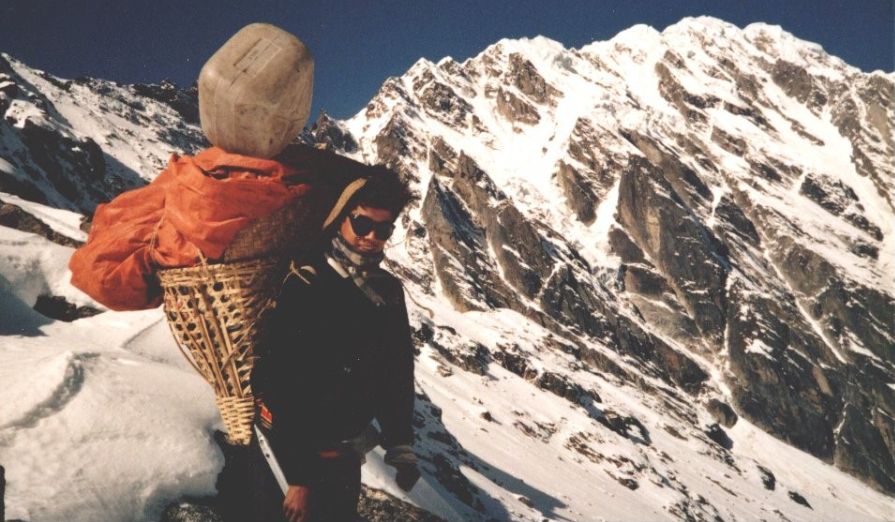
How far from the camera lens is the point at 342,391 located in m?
2.67

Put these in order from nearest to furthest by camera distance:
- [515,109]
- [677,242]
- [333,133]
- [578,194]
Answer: [677,242] < [578,194] < [333,133] < [515,109]

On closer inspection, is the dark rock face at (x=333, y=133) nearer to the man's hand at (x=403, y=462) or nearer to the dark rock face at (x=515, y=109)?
the dark rock face at (x=515, y=109)

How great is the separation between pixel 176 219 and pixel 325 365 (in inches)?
39.2

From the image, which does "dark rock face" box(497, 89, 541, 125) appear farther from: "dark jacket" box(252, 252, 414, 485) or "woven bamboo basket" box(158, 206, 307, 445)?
"woven bamboo basket" box(158, 206, 307, 445)

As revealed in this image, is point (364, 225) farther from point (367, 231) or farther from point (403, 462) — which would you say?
point (403, 462)

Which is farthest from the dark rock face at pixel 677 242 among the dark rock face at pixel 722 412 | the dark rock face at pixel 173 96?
the dark rock face at pixel 173 96

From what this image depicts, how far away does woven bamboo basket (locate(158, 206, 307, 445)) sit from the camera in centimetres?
255

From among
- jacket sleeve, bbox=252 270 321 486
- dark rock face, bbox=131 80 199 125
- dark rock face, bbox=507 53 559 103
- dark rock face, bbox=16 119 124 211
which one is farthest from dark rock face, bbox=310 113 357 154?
jacket sleeve, bbox=252 270 321 486

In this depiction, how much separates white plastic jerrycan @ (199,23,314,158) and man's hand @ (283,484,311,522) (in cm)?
165

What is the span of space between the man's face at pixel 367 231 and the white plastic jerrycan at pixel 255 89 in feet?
1.71

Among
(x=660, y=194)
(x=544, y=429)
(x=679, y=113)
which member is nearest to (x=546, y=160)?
(x=660, y=194)

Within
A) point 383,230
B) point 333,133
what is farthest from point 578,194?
point 383,230

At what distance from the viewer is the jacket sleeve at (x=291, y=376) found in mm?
2453

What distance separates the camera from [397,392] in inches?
118
